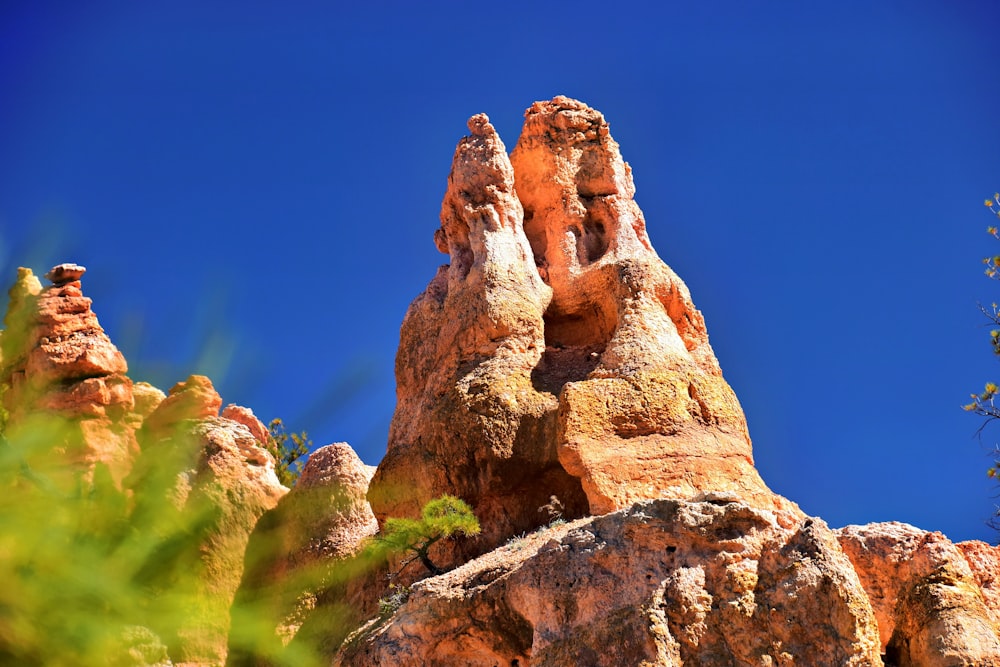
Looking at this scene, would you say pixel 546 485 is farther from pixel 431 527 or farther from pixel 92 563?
pixel 92 563

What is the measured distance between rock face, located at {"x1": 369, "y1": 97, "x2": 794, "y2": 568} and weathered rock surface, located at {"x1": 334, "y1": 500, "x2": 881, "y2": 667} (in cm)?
355

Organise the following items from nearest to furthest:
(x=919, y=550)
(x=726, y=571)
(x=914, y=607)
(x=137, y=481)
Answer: (x=137, y=481)
(x=726, y=571)
(x=914, y=607)
(x=919, y=550)

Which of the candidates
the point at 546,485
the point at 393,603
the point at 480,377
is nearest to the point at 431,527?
the point at 393,603

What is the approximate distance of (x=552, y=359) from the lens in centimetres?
1942

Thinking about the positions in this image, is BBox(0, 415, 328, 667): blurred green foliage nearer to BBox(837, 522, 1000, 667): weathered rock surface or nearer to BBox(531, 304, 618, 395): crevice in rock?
→ BBox(837, 522, 1000, 667): weathered rock surface

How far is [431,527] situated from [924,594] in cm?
618

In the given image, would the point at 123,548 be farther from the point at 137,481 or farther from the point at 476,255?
the point at 476,255

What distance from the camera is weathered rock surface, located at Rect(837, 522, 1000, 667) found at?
11.4 meters

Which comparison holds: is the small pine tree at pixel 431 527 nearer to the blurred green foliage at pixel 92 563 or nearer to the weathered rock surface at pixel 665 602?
the weathered rock surface at pixel 665 602

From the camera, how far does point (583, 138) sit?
899 inches

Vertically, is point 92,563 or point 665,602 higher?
point 665,602

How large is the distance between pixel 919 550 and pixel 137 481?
12.7 metres

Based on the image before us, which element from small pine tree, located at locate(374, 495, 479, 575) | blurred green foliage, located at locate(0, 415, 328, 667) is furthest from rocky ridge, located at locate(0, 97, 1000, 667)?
small pine tree, located at locate(374, 495, 479, 575)

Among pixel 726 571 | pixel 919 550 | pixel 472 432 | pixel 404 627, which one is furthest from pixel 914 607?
pixel 472 432
